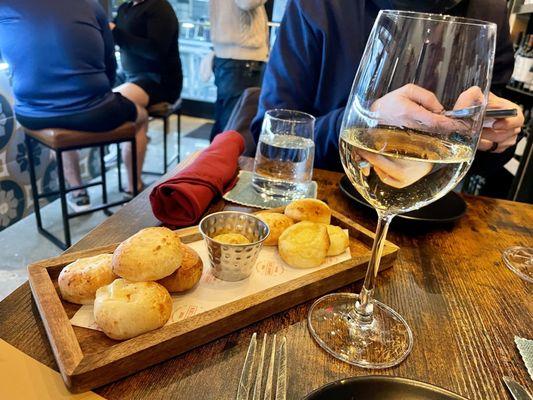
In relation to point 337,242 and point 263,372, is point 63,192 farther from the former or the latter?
point 263,372

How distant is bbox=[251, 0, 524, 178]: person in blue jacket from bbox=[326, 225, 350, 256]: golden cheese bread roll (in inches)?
17.0

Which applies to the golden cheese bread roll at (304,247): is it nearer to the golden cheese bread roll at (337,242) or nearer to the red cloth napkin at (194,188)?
the golden cheese bread roll at (337,242)

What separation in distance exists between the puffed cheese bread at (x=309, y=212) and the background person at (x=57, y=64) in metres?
1.39

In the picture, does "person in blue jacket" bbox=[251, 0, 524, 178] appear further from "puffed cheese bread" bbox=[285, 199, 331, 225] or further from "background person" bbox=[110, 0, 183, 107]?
"background person" bbox=[110, 0, 183, 107]

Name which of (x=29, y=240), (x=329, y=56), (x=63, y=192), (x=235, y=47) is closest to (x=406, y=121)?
(x=329, y=56)

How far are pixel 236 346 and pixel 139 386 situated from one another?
0.33 ft

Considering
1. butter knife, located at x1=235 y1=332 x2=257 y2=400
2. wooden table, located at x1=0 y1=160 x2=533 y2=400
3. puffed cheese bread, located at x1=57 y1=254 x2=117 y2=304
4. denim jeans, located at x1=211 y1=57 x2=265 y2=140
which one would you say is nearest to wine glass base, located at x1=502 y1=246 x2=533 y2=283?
wooden table, located at x1=0 y1=160 x2=533 y2=400

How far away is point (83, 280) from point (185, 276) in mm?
104

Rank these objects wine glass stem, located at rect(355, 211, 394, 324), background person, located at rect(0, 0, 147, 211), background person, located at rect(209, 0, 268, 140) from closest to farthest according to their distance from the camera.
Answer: wine glass stem, located at rect(355, 211, 394, 324), background person, located at rect(0, 0, 147, 211), background person, located at rect(209, 0, 268, 140)

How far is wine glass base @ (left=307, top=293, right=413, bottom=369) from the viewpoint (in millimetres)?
411

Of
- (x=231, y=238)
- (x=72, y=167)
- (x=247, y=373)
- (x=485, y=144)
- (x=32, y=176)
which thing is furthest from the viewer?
(x=72, y=167)

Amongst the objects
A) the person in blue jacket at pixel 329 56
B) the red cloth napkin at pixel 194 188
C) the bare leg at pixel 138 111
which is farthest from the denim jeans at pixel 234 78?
the red cloth napkin at pixel 194 188

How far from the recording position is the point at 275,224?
57 centimetres

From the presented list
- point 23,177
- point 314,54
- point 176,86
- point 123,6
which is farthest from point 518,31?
point 23,177
